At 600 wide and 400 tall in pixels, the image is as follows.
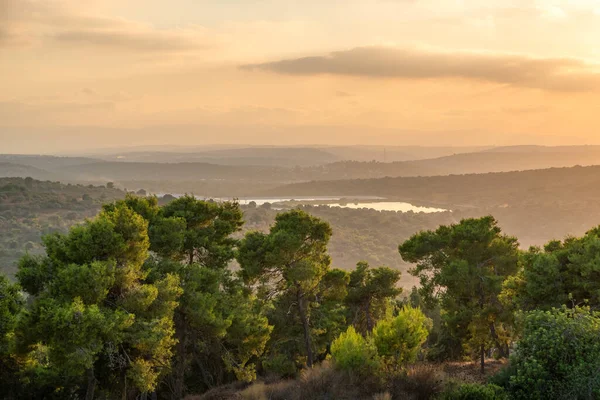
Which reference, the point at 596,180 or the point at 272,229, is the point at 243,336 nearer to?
the point at 272,229

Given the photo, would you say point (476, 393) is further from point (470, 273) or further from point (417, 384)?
point (470, 273)

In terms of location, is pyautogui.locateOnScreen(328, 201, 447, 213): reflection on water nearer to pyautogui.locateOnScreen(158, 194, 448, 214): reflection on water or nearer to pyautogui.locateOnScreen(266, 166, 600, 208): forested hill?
pyautogui.locateOnScreen(158, 194, 448, 214): reflection on water

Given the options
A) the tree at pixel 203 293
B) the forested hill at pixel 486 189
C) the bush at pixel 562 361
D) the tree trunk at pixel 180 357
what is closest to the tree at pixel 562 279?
the bush at pixel 562 361

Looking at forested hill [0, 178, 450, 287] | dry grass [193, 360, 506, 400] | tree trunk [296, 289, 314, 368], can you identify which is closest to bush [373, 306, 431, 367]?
dry grass [193, 360, 506, 400]

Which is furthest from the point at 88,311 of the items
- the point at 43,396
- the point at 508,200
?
the point at 508,200

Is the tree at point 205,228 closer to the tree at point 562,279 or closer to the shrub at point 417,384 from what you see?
the shrub at point 417,384

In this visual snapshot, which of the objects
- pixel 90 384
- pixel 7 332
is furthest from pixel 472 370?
pixel 7 332
